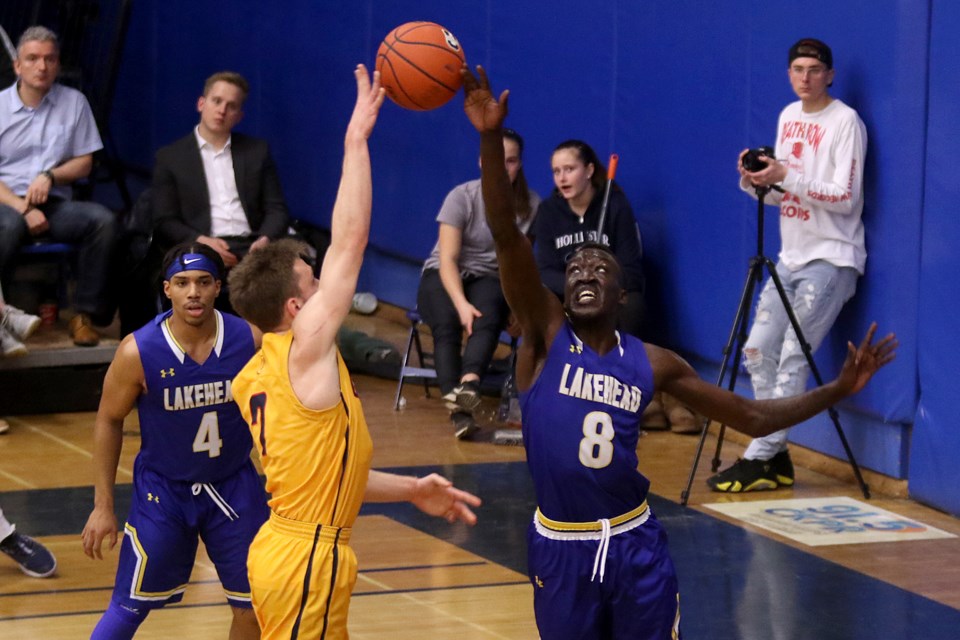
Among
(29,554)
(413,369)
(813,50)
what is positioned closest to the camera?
(29,554)

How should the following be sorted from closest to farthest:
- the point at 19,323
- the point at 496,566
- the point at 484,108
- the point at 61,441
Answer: the point at 484,108 → the point at 496,566 → the point at 61,441 → the point at 19,323

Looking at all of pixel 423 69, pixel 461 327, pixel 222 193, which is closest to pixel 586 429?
pixel 423 69

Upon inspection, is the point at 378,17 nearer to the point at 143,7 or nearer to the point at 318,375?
the point at 143,7

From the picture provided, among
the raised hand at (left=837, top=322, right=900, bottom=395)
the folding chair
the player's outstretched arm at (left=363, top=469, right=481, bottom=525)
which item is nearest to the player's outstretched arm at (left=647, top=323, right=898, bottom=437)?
the raised hand at (left=837, top=322, right=900, bottom=395)

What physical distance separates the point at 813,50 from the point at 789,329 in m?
1.37

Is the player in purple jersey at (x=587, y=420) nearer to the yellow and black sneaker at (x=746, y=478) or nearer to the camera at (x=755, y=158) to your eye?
the camera at (x=755, y=158)

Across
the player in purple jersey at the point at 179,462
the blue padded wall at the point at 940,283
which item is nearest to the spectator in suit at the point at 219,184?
the blue padded wall at the point at 940,283

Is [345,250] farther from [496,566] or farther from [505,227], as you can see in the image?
[496,566]

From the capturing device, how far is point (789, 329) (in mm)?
7840

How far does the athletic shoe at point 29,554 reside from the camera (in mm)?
6293

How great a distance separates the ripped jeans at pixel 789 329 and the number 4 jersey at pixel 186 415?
3401 millimetres

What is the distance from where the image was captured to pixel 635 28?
365 inches

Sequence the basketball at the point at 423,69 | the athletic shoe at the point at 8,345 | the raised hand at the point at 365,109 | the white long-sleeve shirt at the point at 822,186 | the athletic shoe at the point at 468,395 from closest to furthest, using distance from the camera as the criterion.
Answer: the raised hand at the point at 365,109 < the basketball at the point at 423,69 < the white long-sleeve shirt at the point at 822,186 < the athletic shoe at the point at 468,395 < the athletic shoe at the point at 8,345

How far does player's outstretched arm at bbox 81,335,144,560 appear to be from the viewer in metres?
5.01
